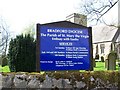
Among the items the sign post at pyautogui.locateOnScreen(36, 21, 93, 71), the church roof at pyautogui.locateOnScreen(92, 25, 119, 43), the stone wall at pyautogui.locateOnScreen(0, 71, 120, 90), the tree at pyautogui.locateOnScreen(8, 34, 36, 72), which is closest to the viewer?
the stone wall at pyautogui.locateOnScreen(0, 71, 120, 90)

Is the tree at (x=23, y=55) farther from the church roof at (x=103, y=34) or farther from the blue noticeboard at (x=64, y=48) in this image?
the church roof at (x=103, y=34)

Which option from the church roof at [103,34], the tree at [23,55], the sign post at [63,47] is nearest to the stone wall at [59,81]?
the sign post at [63,47]

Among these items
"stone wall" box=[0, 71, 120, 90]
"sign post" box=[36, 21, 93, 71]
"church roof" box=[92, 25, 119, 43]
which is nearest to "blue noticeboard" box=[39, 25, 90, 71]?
"sign post" box=[36, 21, 93, 71]

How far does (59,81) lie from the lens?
9.26 meters

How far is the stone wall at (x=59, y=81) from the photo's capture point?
905 centimetres

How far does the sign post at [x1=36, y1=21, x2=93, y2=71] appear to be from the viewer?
11609 mm

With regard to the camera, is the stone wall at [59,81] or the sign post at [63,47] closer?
the stone wall at [59,81]

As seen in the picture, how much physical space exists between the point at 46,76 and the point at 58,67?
2.66 m

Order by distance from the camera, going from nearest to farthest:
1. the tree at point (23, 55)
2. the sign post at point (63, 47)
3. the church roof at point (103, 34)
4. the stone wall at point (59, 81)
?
1. the stone wall at point (59, 81)
2. the sign post at point (63, 47)
3. the tree at point (23, 55)
4. the church roof at point (103, 34)

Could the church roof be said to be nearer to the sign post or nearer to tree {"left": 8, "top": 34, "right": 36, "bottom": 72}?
tree {"left": 8, "top": 34, "right": 36, "bottom": 72}

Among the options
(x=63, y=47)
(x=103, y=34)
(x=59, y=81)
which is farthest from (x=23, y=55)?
(x=103, y=34)

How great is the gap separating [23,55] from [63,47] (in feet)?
16.6

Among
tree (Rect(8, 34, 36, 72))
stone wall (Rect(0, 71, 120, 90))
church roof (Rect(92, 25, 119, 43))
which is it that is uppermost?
church roof (Rect(92, 25, 119, 43))

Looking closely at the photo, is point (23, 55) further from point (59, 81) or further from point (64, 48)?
point (59, 81)
